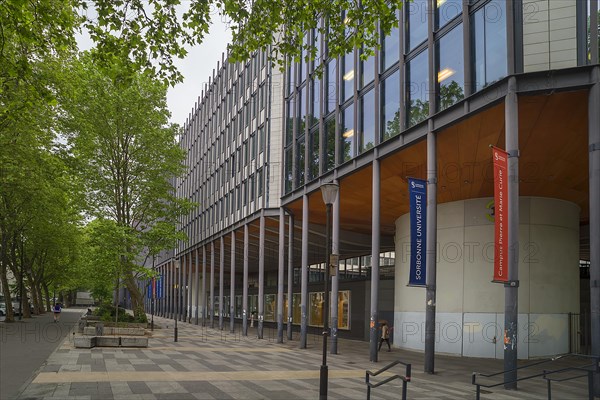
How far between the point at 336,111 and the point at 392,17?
15270mm

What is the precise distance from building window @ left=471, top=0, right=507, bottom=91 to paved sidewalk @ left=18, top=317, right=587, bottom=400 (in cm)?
898

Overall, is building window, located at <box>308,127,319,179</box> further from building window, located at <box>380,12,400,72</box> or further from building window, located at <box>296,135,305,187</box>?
building window, located at <box>380,12,400,72</box>

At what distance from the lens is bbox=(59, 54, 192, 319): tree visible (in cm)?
3797

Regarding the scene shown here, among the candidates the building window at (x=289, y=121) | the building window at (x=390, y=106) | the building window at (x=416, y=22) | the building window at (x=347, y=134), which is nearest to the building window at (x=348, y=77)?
the building window at (x=347, y=134)

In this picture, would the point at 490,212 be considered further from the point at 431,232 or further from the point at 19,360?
the point at 19,360

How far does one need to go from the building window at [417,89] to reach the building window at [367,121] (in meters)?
2.77

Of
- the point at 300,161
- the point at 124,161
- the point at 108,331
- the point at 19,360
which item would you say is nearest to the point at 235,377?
the point at 19,360

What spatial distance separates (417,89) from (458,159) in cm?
328

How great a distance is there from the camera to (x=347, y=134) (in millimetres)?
27188

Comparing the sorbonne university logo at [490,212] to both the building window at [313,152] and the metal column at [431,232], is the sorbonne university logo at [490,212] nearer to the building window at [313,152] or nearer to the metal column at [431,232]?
the metal column at [431,232]

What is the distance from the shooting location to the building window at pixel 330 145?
28.9m

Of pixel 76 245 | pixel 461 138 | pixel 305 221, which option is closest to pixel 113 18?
pixel 461 138

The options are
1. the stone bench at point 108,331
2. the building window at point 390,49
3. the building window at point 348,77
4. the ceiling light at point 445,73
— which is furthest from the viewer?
the stone bench at point 108,331

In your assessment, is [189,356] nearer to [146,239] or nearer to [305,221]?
[305,221]
